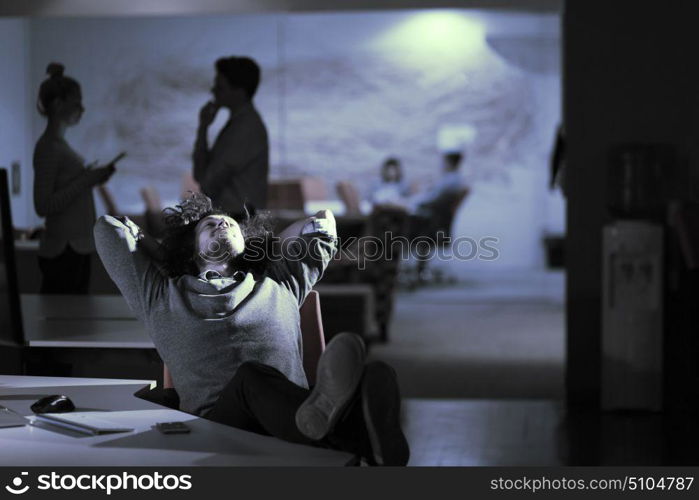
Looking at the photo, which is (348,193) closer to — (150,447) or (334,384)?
(334,384)

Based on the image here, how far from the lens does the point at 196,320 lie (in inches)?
109

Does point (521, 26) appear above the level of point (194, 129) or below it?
above

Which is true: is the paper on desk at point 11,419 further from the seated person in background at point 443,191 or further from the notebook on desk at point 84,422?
the seated person in background at point 443,191

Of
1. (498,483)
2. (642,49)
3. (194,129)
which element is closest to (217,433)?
(498,483)

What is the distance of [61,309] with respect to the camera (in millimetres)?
4039

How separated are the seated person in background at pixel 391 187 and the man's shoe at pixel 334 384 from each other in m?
3.50

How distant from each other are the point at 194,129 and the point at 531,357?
210cm

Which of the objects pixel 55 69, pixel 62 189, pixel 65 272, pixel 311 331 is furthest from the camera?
pixel 55 69

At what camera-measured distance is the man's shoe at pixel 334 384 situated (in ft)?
6.74

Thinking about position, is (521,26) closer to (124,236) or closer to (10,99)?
(10,99)

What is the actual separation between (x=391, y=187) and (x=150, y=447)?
12.2 ft

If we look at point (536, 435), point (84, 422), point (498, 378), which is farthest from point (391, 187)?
point (84, 422)

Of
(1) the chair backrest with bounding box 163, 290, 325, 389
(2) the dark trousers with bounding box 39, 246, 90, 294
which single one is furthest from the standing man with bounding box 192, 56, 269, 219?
(1) the chair backrest with bounding box 163, 290, 325, 389

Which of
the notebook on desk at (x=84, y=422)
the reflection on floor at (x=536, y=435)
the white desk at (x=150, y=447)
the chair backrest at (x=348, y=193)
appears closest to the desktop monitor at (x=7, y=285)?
the white desk at (x=150, y=447)
